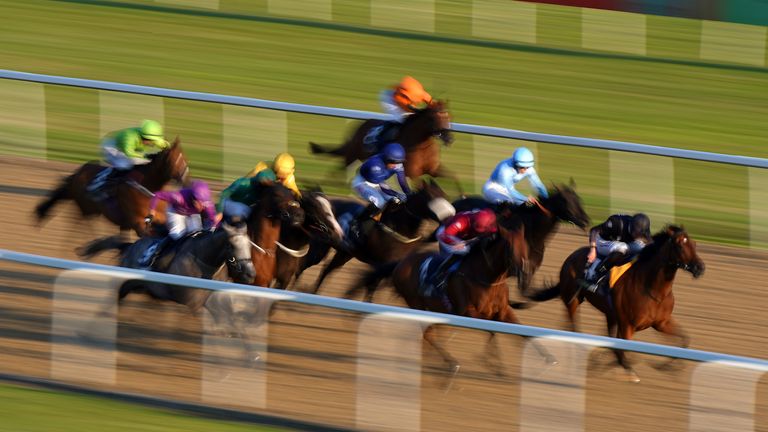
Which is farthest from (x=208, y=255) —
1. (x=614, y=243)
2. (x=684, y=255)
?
(x=684, y=255)

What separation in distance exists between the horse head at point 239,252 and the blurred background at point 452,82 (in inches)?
104

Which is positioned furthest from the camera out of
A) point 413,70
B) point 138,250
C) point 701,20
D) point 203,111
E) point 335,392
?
point 701,20

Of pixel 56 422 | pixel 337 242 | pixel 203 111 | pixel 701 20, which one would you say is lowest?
pixel 56 422

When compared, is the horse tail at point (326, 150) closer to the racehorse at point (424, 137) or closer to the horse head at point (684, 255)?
the racehorse at point (424, 137)

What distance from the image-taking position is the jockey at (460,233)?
7.97m

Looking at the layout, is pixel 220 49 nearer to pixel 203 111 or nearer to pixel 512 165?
pixel 203 111

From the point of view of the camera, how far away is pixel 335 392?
6.16 meters

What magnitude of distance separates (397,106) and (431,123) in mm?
762

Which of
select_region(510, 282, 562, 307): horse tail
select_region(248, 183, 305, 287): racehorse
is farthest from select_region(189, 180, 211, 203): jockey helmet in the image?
select_region(510, 282, 562, 307): horse tail

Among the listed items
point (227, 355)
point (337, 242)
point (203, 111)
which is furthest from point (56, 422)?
point (203, 111)

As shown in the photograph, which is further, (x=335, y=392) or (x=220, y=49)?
(x=220, y=49)

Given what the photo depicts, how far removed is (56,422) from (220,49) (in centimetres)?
1012

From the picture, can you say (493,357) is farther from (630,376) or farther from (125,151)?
(125,151)

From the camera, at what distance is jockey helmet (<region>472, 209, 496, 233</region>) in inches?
313
